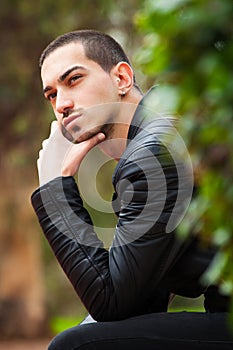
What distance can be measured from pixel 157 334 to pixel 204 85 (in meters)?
1.70

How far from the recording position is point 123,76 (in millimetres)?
3850

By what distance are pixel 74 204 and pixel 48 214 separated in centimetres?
12

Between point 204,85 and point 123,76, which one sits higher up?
point 123,76

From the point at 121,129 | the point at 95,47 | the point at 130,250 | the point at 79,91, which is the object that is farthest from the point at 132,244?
→ the point at 95,47

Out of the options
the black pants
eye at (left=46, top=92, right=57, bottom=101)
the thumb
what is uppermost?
eye at (left=46, top=92, right=57, bottom=101)

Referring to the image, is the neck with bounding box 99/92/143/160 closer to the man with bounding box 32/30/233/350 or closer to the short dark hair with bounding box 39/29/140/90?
the man with bounding box 32/30/233/350

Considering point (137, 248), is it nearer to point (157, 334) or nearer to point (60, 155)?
point (157, 334)

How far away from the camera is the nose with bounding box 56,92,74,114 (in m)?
3.64

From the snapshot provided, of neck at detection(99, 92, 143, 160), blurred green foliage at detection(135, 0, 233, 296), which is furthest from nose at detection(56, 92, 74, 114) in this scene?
blurred green foliage at detection(135, 0, 233, 296)

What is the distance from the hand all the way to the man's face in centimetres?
5

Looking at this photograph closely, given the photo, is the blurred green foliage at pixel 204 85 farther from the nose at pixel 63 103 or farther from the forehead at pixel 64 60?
the forehead at pixel 64 60

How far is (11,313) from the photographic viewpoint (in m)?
13.7

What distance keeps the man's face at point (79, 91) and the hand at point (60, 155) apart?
0.05 metres

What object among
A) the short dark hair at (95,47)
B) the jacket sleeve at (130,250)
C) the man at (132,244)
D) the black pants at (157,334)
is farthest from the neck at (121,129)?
the black pants at (157,334)
